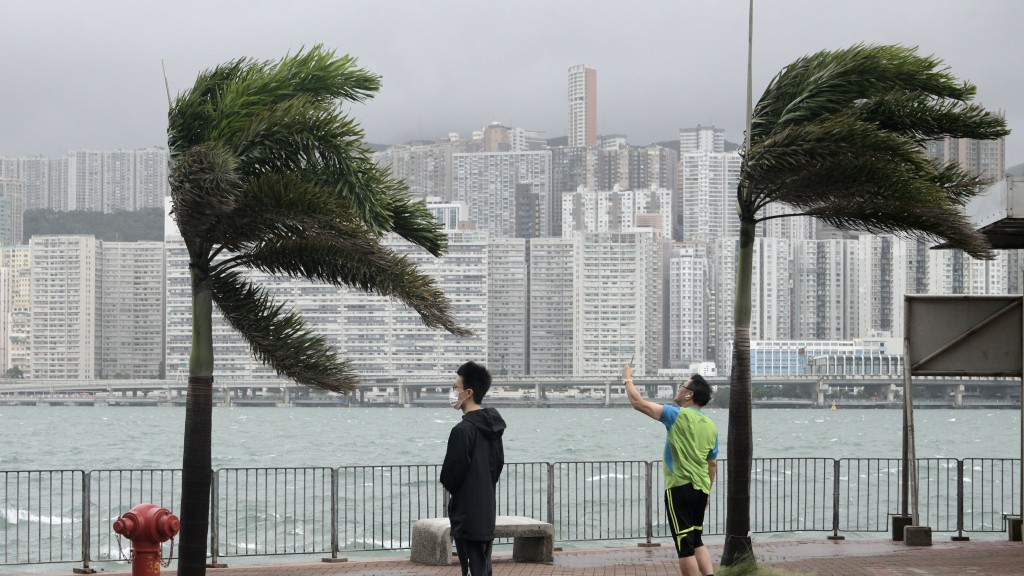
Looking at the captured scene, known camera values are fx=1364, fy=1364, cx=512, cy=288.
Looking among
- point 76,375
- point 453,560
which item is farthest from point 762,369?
point 453,560

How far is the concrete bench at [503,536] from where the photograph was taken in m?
13.4

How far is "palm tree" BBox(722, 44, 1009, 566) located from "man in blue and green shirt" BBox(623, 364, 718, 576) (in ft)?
8.80

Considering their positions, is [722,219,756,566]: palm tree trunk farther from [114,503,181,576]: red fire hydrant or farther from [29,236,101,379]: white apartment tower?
[29,236,101,379]: white apartment tower

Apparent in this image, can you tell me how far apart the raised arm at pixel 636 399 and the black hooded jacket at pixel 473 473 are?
39.0 inches

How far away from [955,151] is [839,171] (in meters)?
122

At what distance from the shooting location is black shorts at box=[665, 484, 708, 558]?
10062 millimetres

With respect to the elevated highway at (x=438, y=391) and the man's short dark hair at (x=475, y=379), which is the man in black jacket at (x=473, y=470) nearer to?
the man's short dark hair at (x=475, y=379)

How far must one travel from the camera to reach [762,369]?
606 ft

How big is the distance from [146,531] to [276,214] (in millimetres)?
2786

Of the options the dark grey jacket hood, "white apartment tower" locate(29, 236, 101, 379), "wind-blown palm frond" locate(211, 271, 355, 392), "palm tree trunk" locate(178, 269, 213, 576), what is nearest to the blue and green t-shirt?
the dark grey jacket hood

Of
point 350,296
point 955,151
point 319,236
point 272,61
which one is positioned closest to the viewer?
point 319,236

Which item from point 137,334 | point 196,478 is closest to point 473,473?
point 196,478

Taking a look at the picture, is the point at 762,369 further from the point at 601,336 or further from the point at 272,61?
the point at 272,61

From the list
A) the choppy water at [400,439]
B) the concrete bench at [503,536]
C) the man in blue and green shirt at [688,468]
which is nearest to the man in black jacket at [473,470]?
the man in blue and green shirt at [688,468]
